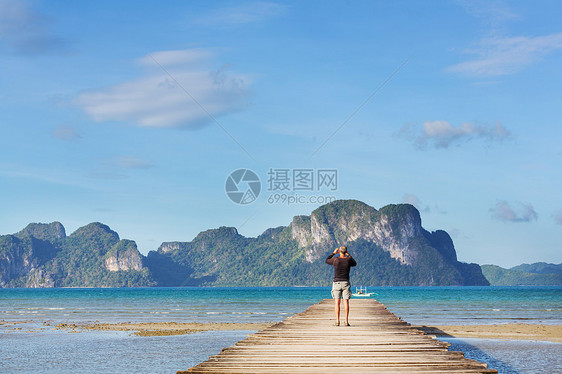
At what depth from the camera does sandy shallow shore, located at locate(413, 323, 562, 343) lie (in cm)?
3089

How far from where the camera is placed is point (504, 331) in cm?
3394

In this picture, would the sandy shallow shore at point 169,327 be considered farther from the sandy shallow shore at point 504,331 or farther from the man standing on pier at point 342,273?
the man standing on pier at point 342,273

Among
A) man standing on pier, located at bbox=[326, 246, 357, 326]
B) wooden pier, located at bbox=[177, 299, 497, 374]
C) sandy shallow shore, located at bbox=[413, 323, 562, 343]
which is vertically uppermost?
man standing on pier, located at bbox=[326, 246, 357, 326]

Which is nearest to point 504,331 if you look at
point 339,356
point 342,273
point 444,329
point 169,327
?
point 444,329

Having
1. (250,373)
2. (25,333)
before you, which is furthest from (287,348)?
(25,333)

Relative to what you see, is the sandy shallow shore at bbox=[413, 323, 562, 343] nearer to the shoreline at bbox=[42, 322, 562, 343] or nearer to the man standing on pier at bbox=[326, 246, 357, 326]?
the shoreline at bbox=[42, 322, 562, 343]

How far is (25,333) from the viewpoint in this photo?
1323 inches

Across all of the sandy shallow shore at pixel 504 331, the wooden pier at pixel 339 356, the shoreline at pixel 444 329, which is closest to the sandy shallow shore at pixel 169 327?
the shoreline at pixel 444 329

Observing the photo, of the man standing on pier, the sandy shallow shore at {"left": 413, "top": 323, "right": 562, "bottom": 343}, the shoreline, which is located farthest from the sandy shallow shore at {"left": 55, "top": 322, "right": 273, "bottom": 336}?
the man standing on pier

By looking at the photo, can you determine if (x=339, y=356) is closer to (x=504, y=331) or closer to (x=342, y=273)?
(x=342, y=273)

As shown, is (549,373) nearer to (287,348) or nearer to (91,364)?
(287,348)

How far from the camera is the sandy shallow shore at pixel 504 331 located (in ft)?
101

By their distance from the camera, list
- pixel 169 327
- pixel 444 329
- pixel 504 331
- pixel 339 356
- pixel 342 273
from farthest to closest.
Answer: pixel 169 327, pixel 444 329, pixel 504 331, pixel 342 273, pixel 339 356

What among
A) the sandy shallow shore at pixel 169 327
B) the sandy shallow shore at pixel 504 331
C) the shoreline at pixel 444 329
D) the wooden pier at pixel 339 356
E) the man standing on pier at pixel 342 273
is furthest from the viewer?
the sandy shallow shore at pixel 169 327
